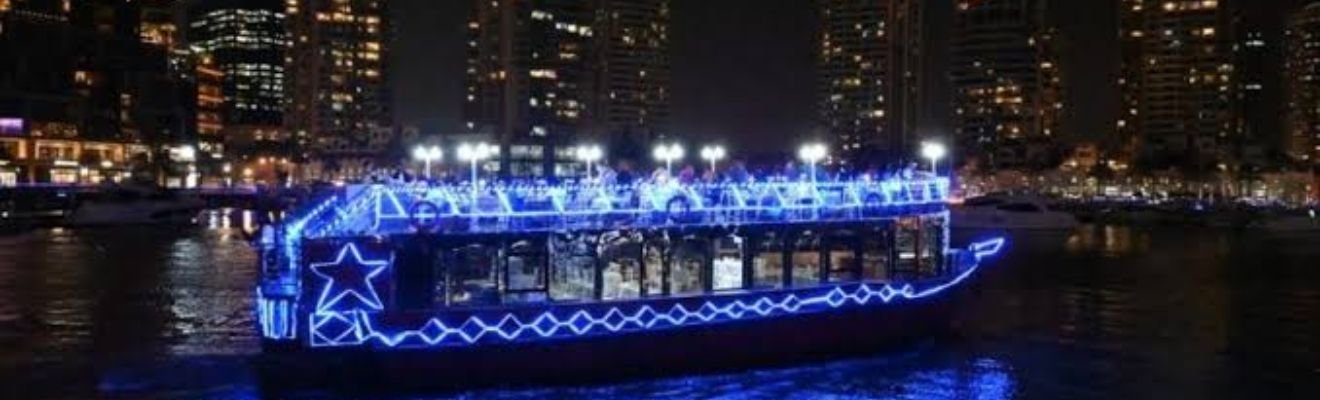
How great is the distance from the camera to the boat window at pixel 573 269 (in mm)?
21844

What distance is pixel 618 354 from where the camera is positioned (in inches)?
851

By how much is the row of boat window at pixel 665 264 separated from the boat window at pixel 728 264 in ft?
0.05

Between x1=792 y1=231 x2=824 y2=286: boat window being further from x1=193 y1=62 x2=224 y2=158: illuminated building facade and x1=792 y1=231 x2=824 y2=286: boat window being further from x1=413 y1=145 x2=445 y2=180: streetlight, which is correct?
x1=193 y1=62 x2=224 y2=158: illuminated building facade

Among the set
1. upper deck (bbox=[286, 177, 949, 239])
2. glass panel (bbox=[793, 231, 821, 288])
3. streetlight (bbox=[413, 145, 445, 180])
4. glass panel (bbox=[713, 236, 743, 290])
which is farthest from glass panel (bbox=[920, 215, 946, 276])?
streetlight (bbox=[413, 145, 445, 180])

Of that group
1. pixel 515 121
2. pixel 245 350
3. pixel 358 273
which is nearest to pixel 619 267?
pixel 358 273

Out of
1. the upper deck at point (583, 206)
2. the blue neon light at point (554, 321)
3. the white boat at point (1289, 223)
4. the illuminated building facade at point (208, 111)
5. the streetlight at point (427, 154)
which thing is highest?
the illuminated building facade at point (208, 111)

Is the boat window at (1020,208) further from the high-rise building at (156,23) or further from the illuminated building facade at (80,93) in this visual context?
the high-rise building at (156,23)

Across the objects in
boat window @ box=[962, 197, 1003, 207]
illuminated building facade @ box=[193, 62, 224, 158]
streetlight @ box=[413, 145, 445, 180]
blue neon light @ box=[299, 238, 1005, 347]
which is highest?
illuminated building facade @ box=[193, 62, 224, 158]

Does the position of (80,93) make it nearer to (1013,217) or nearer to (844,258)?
(1013,217)

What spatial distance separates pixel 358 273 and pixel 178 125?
6344 inches

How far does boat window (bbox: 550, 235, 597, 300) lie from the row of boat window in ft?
0.05

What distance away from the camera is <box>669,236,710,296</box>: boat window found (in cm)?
2294

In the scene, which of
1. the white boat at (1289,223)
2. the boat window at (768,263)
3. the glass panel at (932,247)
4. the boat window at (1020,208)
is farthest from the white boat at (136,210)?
the white boat at (1289,223)

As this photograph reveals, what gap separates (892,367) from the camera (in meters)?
23.7
